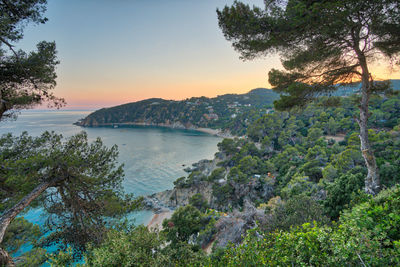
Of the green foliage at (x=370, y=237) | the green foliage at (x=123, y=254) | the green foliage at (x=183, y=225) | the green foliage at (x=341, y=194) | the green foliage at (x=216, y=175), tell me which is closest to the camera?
the green foliage at (x=370, y=237)

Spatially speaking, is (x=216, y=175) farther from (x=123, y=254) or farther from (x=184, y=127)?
(x=184, y=127)

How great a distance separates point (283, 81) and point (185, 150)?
39041mm

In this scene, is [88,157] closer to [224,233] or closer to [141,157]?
[224,233]

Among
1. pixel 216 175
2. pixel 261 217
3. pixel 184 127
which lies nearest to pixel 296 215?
pixel 261 217

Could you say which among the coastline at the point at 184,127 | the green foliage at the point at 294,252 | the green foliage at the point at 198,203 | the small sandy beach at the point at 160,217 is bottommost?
the small sandy beach at the point at 160,217

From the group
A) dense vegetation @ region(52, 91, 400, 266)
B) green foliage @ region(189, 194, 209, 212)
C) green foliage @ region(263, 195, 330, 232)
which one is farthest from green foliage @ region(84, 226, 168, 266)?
green foliage @ region(189, 194, 209, 212)

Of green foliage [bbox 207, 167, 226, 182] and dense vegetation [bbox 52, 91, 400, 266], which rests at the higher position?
dense vegetation [bbox 52, 91, 400, 266]

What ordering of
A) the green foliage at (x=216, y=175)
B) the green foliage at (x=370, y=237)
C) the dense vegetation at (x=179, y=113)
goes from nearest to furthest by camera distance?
the green foliage at (x=370, y=237) → the green foliage at (x=216, y=175) → the dense vegetation at (x=179, y=113)

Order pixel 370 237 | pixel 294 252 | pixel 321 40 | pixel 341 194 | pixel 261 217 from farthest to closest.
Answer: pixel 261 217, pixel 341 194, pixel 321 40, pixel 294 252, pixel 370 237

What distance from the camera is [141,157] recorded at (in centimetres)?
3772

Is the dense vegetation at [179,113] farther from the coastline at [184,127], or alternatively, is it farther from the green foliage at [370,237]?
the green foliage at [370,237]

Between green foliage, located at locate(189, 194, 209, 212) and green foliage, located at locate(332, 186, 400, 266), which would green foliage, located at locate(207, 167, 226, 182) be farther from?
green foliage, located at locate(332, 186, 400, 266)

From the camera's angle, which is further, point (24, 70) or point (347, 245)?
point (24, 70)

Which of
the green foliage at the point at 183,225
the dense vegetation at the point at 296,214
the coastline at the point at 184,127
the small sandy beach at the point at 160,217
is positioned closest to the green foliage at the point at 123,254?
the dense vegetation at the point at 296,214
